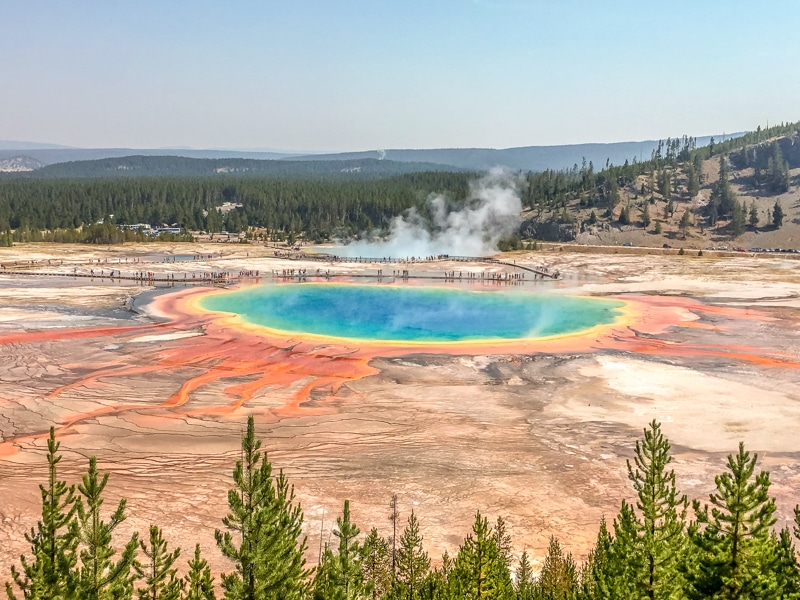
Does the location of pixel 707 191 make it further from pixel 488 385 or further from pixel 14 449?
pixel 14 449

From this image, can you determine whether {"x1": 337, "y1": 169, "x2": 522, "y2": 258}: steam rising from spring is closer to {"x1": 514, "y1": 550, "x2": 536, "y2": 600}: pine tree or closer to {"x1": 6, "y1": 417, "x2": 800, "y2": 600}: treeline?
{"x1": 514, "y1": 550, "x2": 536, "y2": 600}: pine tree

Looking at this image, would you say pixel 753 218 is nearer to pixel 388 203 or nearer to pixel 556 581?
pixel 388 203

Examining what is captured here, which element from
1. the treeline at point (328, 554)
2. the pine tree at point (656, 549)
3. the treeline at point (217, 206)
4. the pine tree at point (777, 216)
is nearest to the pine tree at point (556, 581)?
the treeline at point (328, 554)

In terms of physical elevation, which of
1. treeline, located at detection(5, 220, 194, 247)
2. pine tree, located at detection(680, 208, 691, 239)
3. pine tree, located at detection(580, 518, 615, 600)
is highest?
pine tree, located at detection(680, 208, 691, 239)

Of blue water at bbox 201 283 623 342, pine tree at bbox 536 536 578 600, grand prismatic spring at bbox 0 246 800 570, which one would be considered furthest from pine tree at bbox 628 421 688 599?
blue water at bbox 201 283 623 342

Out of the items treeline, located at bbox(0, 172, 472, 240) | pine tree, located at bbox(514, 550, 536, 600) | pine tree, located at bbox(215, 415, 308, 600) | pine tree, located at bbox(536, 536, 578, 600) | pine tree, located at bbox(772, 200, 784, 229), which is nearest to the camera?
pine tree, located at bbox(215, 415, 308, 600)

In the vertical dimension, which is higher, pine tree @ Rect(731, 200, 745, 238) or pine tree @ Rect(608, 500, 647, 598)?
pine tree @ Rect(731, 200, 745, 238)
